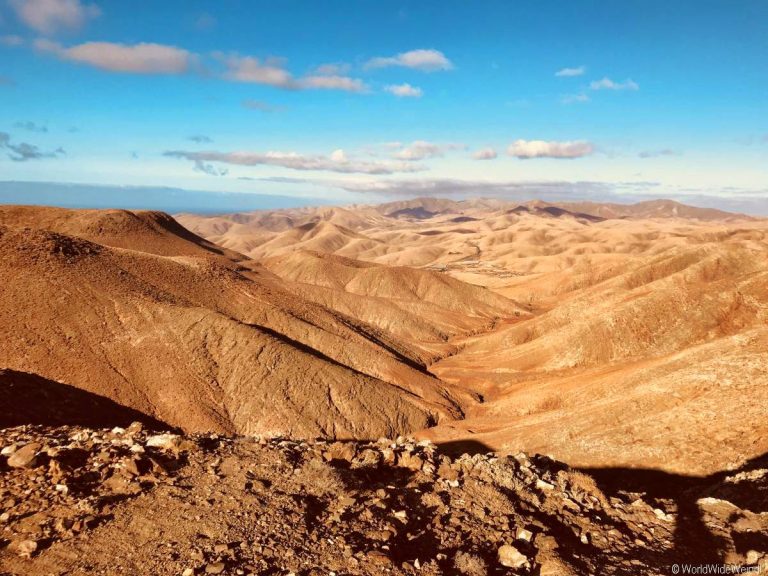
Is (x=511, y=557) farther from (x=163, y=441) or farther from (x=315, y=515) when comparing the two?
(x=163, y=441)

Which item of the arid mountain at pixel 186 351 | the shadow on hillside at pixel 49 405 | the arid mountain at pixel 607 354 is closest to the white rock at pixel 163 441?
the shadow on hillside at pixel 49 405

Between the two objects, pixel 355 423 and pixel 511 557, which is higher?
pixel 511 557

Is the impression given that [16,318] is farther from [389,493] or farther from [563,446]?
[563,446]

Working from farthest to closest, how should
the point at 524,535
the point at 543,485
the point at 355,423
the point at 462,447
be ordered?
the point at 355,423 → the point at 462,447 → the point at 543,485 → the point at 524,535

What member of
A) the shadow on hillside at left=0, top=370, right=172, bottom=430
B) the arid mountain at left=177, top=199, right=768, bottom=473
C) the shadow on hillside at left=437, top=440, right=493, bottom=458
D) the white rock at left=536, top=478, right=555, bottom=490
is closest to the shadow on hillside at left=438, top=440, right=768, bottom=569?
the arid mountain at left=177, top=199, right=768, bottom=473

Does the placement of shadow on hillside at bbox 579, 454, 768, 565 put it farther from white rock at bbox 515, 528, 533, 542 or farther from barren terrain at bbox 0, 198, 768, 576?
white rock at bbox 515, 528, 533, 542

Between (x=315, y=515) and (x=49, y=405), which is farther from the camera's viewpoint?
(x=49, y=405)

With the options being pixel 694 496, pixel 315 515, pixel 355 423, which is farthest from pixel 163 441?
pixel 355 423
